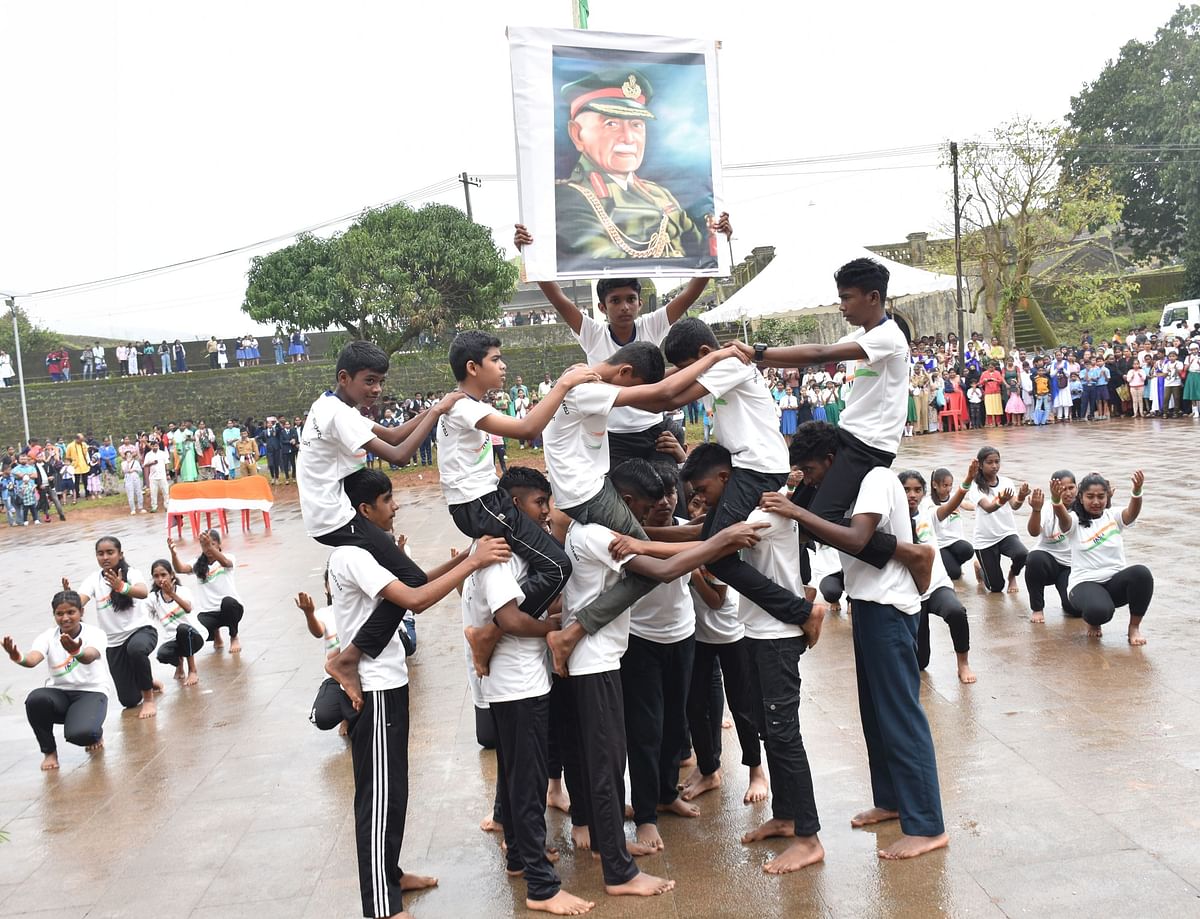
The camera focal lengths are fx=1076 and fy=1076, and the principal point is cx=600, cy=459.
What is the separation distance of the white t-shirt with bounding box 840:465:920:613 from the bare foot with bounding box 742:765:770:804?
117 cm

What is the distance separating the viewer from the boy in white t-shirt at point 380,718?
13.5 ft

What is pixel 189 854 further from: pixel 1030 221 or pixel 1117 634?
pixel 1030 221

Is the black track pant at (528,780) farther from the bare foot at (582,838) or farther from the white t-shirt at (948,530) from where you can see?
the white t-shirt at (948,530)

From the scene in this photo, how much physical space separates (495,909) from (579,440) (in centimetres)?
190

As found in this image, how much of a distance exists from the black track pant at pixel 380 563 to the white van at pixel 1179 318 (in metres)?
29.3

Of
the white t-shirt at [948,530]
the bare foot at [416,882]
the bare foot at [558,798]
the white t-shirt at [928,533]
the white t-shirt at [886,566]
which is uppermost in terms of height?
the white t-shirt at [886,566]

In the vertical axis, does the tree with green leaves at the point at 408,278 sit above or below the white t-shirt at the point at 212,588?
above

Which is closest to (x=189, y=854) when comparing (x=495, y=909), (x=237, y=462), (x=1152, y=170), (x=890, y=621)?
(x=495, y=909)


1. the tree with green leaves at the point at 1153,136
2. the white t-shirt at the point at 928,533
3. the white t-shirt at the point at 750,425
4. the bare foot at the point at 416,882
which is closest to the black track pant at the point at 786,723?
the white t-shirt at the point at 750,425

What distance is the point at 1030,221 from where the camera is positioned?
31.2 metres

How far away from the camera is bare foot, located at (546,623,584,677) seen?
4270 mm

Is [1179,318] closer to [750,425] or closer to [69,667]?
[750,425]

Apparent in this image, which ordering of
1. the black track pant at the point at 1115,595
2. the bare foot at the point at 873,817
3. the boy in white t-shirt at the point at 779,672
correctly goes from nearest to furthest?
the boy in white t-shirt at the point at 779,672, the bare foot at the point at 873,817, the black track pant at the point at 1115,595

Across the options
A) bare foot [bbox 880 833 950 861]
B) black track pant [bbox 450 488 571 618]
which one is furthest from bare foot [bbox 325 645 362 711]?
bare foot [bbox 880 833 950 861]
